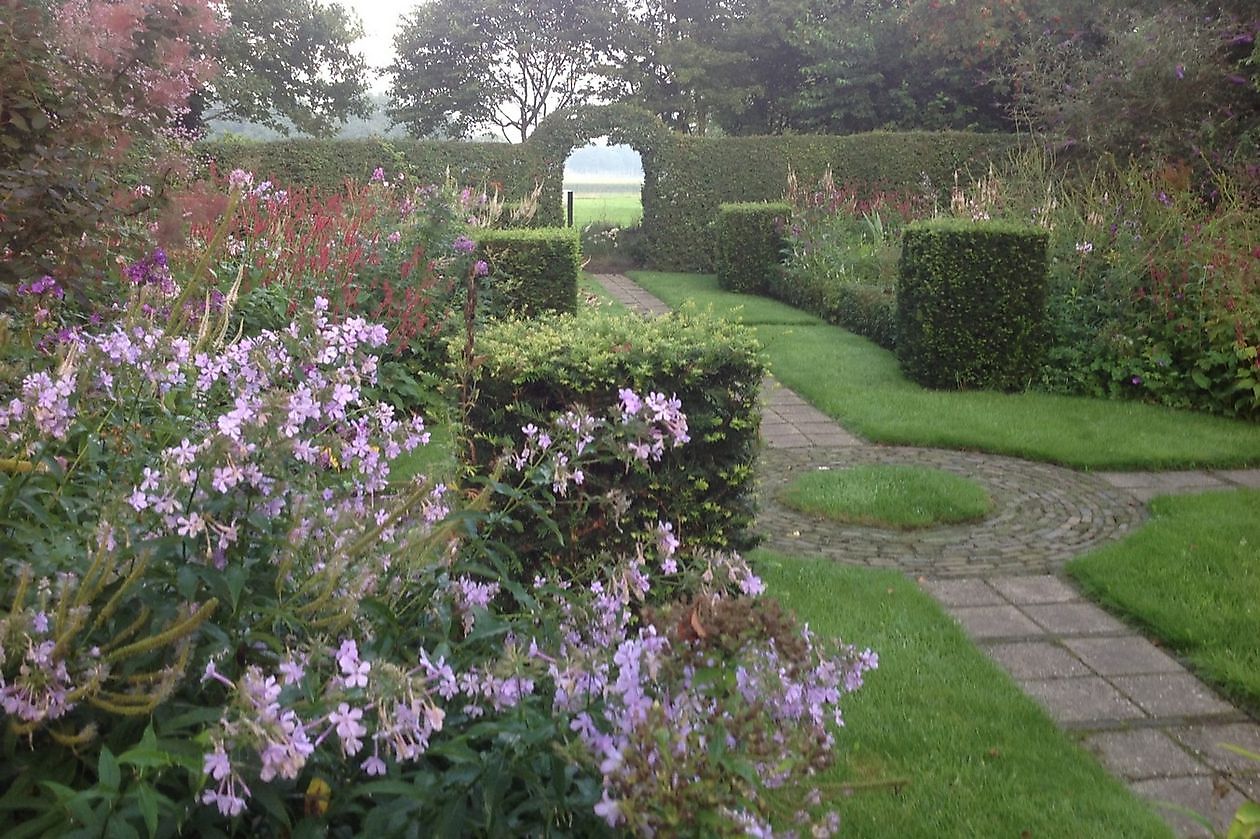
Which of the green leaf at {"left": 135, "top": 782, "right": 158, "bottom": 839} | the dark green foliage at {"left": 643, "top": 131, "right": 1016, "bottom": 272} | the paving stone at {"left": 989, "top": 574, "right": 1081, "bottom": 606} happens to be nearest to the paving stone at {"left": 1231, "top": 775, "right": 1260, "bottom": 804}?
the paving stone at {"left": 989, "top": 574, "right": 1081, "bottom": 606}

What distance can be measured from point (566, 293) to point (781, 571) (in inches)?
174

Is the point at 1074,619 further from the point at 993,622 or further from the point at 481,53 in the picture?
the point at 481,53

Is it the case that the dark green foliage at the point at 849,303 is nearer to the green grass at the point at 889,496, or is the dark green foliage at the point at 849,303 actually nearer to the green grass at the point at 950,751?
the green grass at the point at 889,496

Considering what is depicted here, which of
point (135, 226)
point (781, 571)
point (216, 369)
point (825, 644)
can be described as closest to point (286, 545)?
point (216, 369)

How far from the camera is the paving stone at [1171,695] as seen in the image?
3.15m

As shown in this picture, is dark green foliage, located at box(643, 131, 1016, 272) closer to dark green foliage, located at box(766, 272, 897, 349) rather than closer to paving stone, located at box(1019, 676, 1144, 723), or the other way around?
dark green foliage, located at box(766, 272, 897, 349)

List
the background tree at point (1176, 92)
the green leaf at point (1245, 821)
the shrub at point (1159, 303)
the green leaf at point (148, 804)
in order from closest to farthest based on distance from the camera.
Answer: the green leaf at point (148, 804)
the green leaf at point (1245, 821)
the shrub at point (1159, 303)
the background tree at point (1176, 92)

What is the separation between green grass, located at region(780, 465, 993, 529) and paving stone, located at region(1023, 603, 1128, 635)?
3.30 ft

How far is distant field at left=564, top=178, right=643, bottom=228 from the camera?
1884 cm

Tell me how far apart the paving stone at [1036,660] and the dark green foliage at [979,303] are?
4237 millimetres

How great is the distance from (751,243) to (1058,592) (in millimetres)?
9809

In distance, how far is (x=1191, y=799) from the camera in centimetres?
269

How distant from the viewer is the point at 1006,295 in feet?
24.4

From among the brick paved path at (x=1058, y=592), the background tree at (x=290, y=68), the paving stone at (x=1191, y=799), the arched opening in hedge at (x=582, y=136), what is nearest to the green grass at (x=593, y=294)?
the arched opening in hedge at (x=582, y=136)
